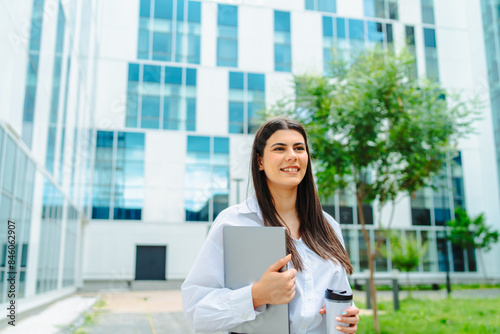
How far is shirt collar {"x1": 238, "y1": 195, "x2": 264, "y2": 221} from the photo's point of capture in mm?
1350

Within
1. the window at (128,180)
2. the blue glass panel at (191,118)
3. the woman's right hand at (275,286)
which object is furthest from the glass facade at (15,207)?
the blue glass panel at (191,118)

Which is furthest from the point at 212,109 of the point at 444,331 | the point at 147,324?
the point at 444,331

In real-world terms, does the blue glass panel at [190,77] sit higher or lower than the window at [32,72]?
higher

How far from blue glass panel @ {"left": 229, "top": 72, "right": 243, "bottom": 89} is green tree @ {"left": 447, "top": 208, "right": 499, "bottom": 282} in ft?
31.3

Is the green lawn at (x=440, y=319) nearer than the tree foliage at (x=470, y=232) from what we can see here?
Yes

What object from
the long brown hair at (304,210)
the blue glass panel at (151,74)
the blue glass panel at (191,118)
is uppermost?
the blue glass panel at (151,74)

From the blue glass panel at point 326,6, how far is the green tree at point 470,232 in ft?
29.3

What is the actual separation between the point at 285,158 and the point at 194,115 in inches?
493

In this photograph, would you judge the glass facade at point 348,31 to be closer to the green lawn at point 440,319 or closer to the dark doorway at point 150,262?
the dark doorway at point 150,262

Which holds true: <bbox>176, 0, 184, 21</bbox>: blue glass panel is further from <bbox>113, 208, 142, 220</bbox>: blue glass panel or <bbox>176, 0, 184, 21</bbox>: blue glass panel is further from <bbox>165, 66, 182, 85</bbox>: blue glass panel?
<bbox>113, 208, 142, 220</bbox>: blue glass panel

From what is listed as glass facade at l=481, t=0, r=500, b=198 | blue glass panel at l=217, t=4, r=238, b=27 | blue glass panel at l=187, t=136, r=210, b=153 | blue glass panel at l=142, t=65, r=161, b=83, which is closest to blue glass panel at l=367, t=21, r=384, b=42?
glass facade at l=481, t=0, r=500, b=198

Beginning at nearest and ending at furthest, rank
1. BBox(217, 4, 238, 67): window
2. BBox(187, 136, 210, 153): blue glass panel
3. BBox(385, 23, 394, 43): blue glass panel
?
BBox(187, 136, 210, 153): blue glass panel → BBox(217, 4, 238, 67): window → BBox(385, 23, 394, 43): blue glass panel

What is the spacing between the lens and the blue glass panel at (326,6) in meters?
15.3

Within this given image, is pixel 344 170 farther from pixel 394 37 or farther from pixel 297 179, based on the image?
pixel 394 37
